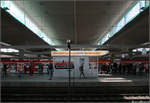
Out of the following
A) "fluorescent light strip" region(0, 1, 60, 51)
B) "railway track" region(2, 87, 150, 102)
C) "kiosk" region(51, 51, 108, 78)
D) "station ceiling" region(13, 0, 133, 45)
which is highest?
"station ceiling" region(13, 0, 133, 45)

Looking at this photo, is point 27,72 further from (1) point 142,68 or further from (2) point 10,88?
(1) point 142,68

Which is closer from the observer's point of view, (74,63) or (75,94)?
(75,94)

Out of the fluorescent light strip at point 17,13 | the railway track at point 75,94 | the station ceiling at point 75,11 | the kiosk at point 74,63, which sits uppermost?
the station ceiling at point 75,11

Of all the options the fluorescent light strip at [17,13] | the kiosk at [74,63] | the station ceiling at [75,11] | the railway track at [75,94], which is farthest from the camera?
the kiosk at [74,63]

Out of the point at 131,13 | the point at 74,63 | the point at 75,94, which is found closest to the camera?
the point at 75,94

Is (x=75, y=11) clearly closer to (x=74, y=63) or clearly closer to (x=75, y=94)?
(x=74, y=63)

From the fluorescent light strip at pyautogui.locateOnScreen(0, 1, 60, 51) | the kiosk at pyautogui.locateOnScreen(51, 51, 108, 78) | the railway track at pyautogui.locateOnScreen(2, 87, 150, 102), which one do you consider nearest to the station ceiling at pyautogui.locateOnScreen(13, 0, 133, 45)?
the fluorescent light strip at pyautogui.locateOnScreen(0, 1, 60, 51)

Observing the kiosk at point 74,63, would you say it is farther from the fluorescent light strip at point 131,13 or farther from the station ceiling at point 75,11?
the fluorescent light strip at point 131,13

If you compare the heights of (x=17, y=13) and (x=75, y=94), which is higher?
(x=17, y=13)

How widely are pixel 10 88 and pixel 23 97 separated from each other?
2.20 meters

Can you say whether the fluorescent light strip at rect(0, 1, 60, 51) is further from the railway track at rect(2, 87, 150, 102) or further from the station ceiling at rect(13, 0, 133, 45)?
the railway track at rect(2, 87, 150, 102)

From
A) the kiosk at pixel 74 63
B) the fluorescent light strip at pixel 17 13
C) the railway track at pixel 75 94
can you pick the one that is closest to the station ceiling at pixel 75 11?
the fluorescent light strip at pixel 17 13

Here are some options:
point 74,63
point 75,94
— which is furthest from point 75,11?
point 75,94

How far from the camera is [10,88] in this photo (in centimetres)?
1327
